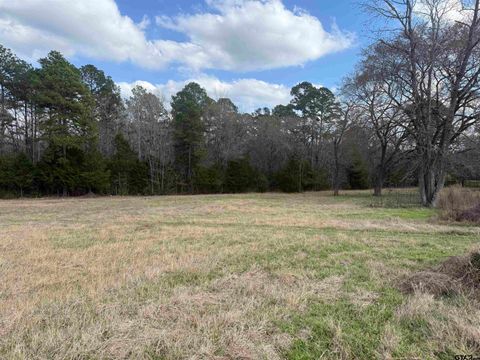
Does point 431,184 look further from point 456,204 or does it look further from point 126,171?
point 126,171

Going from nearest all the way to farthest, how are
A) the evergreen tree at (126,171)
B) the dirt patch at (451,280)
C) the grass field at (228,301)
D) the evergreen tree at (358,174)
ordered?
the grass field at (228,301) → the dirt patch at (451,280) → the evergreen tree at (126,171) → the evergreen tree at (358,174)

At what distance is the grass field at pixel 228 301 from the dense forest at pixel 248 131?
1402 cm

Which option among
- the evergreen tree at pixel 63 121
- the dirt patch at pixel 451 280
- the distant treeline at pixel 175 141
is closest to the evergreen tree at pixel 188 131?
the distant treeline at pixel 175 141

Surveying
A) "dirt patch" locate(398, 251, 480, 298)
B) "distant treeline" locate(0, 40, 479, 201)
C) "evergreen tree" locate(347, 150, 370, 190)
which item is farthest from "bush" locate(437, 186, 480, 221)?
"evergreen tree" locate(347, 150, 370, 190)

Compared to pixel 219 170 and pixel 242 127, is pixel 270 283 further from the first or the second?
pixel 242 127

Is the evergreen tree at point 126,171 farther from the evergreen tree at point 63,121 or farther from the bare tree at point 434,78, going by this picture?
the bare tree at point 434,78

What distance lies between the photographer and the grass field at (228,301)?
2848 millimetres

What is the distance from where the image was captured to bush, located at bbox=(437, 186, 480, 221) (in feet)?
38.3

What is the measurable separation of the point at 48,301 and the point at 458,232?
401 inches

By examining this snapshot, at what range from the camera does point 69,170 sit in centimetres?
2945

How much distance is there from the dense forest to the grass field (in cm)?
1402

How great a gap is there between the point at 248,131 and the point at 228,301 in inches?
1487

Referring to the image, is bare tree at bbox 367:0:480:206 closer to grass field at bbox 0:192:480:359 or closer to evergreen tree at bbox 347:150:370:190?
grass field at bbox 0:192:480:359

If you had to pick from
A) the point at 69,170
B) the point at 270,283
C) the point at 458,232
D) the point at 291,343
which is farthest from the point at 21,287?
the point at 69,170
